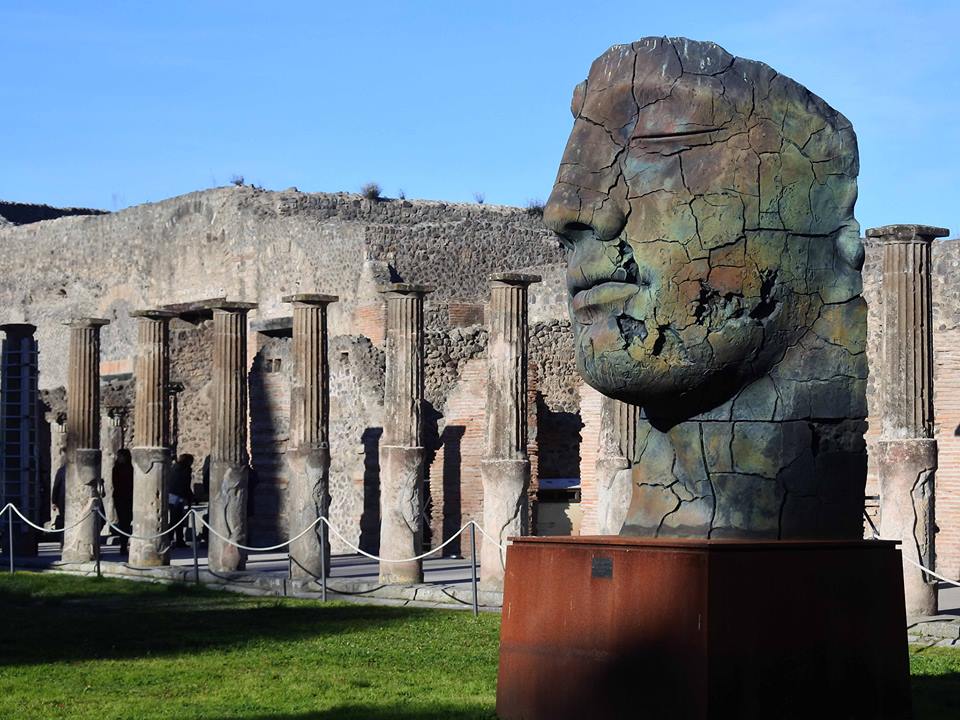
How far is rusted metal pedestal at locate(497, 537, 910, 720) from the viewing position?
6473 millimetres

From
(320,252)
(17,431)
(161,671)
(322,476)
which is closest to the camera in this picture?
(161,671)

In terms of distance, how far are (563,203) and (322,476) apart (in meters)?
9.48

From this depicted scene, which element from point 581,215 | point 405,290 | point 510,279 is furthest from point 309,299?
point 581,215

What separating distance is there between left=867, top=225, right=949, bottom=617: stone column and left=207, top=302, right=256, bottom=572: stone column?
725 centimetres

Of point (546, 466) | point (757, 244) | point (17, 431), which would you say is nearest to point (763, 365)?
point (757, 244)

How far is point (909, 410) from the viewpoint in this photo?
40.2ft

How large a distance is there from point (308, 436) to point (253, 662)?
20.0 ft

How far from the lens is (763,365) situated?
7.02 metres

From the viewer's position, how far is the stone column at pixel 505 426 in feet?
47.6

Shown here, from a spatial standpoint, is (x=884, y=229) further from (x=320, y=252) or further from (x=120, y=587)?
(x=320, y=252)

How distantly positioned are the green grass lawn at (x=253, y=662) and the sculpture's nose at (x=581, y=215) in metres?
2.22

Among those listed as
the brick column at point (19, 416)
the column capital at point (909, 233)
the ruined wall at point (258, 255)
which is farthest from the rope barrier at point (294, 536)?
the ruined wall at point (258, 255)

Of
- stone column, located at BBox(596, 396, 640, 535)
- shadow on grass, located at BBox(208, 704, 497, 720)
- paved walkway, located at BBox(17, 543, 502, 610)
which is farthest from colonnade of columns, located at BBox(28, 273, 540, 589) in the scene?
shadow on grass, located at BBox(208, 704, 497, 720)

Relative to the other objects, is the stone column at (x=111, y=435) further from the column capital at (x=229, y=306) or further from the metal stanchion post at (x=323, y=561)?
the metal stanchion post at (x=323, y=561)
